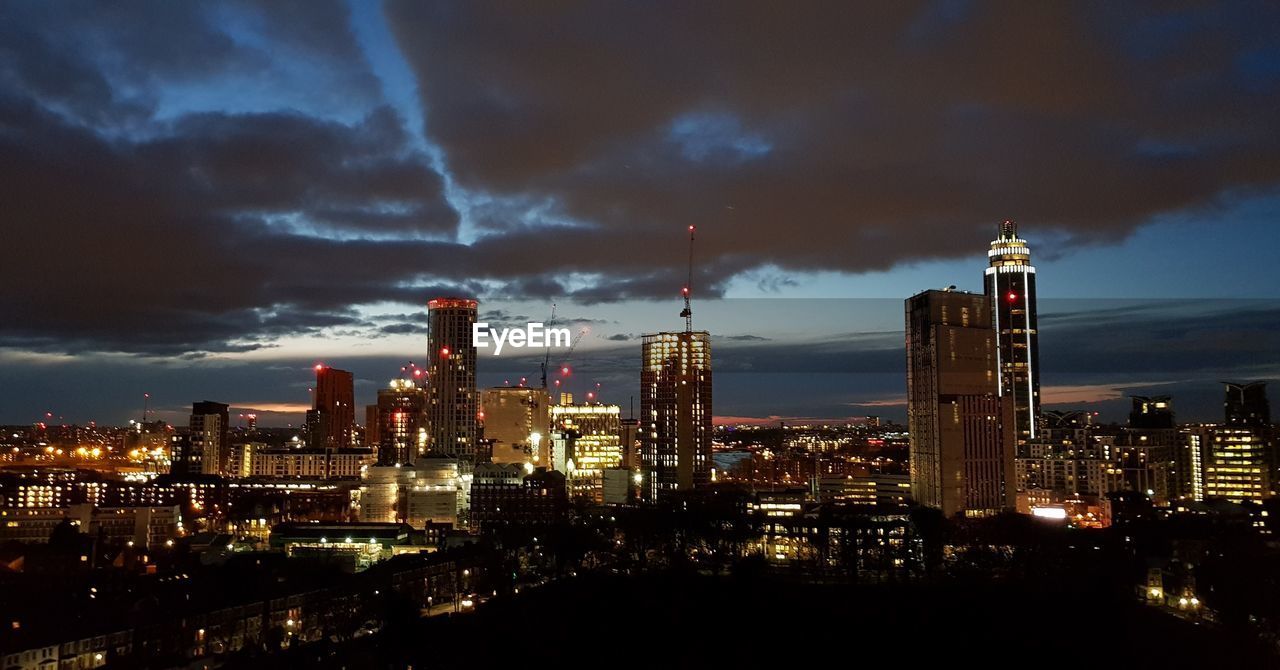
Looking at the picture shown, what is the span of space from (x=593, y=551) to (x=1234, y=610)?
28790mm

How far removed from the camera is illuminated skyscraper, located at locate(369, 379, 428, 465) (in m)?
106

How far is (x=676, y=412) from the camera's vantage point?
8969 centimetres

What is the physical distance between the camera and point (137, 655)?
29.7m

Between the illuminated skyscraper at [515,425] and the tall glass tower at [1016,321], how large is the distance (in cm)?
5375

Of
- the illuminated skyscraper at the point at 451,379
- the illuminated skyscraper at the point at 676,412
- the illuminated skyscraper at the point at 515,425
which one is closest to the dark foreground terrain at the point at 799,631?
the illuminated skyscraper at the point at 676,412

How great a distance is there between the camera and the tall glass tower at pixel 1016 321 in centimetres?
10675

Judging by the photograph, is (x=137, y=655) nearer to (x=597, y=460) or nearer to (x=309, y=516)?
(x=309, y=516)

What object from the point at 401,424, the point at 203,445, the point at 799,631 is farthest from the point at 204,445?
the point at 799,631

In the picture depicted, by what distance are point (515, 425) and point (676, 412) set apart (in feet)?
59.9

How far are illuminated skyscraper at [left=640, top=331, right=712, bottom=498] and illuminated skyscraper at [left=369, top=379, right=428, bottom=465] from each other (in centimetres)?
2498

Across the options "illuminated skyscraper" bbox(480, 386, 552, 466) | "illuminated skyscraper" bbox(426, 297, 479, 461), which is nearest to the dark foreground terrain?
"illuminated skyscraper" bbox(480, 386, 552, 466)

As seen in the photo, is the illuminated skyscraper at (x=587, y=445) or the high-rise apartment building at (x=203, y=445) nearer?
the illuminated skyscraper at (x=587, y=445)

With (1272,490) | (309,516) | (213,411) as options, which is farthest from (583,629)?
(213,411)

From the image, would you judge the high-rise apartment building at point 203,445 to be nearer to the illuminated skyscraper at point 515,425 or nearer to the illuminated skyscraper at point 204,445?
the illuminated skyscraper at point 204,445
